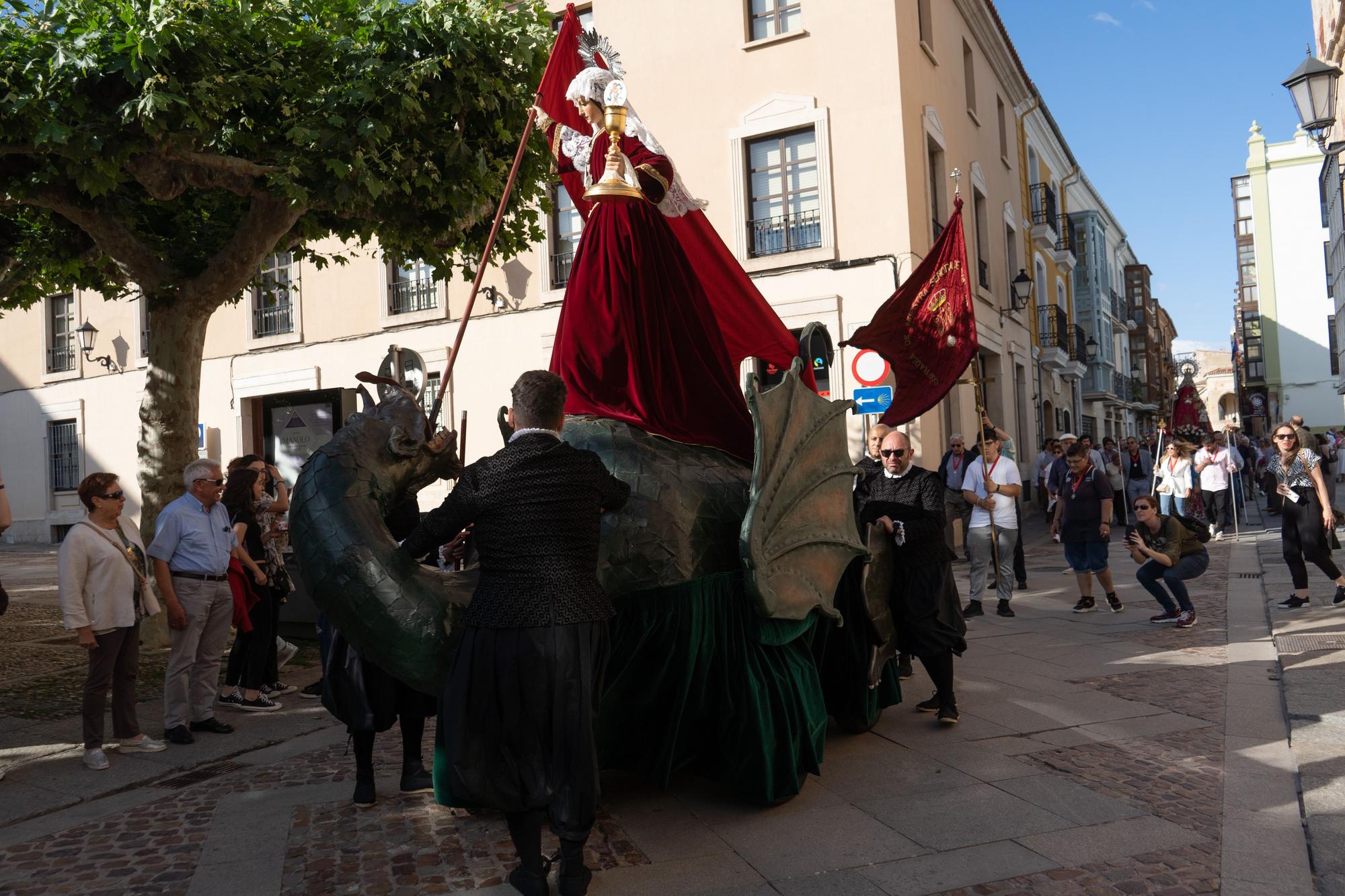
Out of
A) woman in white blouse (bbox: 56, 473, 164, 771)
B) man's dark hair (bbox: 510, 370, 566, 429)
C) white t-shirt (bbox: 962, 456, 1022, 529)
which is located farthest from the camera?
white t-shirt (bbox: 962, 456, 1022, 529)

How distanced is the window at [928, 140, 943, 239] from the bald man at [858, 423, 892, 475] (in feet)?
34.6

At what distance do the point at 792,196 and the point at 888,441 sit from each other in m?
10.3

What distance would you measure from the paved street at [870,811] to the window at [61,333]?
63.2 ft

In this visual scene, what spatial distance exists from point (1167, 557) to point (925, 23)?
11591 millimetres

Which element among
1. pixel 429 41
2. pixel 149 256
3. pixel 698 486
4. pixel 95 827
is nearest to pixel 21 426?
pixel 149 256

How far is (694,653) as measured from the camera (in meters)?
3.90

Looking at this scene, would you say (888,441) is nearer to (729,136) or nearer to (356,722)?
(356,722)

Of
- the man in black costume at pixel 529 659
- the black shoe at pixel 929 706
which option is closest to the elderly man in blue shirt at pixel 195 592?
the man in black costume at pixel 529 659

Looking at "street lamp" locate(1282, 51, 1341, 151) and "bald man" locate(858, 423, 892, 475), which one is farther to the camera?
"street lamp" locate(1282, 51, 1341, 151)

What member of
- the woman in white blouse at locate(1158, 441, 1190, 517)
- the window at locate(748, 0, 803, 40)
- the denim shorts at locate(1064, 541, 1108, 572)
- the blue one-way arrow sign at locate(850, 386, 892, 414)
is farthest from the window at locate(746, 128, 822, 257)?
the denim shorts at locate(1064, 541, 1108, 572)

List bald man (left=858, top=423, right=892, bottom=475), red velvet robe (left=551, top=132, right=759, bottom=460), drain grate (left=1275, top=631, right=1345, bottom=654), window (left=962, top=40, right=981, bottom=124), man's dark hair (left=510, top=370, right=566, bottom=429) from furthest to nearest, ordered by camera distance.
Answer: window (left=962, top=40, right=981, bottom=124)
drain grate (left=1275, top=631, right=1345, bottom=654)
bald man (left=858, top=423, right=892, bottom=475)
red velvet robe (left=551, top=132, right=759, bottom=460)
man's dark hair (left=510, top=370, right=566, bottom=429)

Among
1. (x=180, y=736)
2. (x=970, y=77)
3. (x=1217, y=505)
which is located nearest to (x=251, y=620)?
(x=180, y=736)

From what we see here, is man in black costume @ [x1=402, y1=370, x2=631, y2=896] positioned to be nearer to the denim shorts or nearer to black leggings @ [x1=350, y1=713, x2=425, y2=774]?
black leggings @ [x1=350, y1=713, x2=425, y2=774]

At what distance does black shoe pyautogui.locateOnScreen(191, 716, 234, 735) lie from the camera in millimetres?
5629
